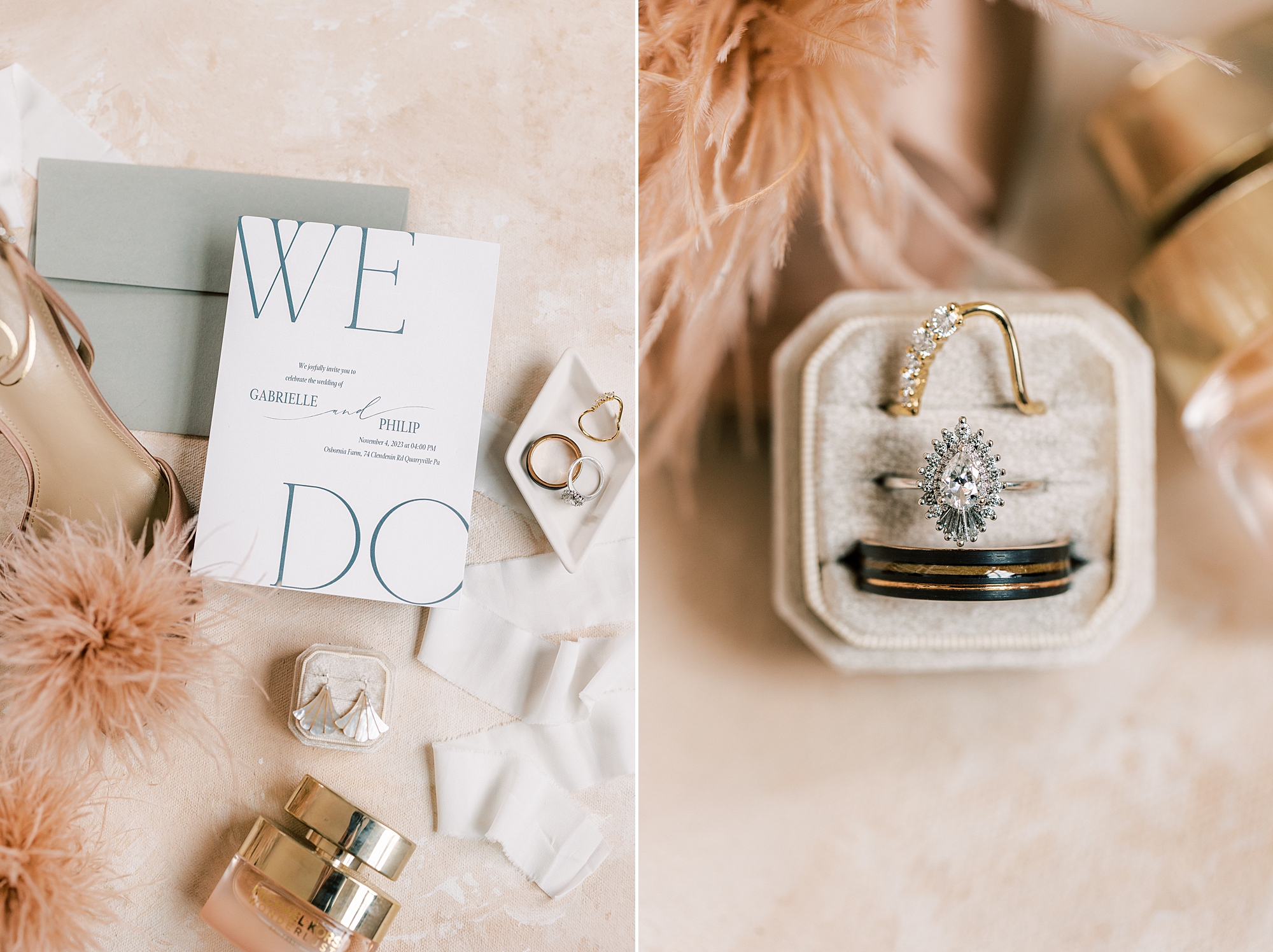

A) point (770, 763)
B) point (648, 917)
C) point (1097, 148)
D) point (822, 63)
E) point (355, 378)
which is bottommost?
point (648, 917)

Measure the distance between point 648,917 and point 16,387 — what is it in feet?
2.02

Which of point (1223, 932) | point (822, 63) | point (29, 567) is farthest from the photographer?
point (1223, 932)

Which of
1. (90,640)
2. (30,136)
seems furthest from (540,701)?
(30,136)

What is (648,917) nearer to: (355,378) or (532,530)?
(532,530)

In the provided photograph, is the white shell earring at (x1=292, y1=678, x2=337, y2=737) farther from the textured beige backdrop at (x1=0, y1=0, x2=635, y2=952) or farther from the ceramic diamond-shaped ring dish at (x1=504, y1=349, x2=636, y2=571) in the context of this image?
the ceramic diamond-shaped ring dish at (x1=504, y1=349, x2=636, y2=571)

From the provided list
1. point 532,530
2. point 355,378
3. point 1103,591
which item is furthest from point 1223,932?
point 355,378

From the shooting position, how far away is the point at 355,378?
1.28ft

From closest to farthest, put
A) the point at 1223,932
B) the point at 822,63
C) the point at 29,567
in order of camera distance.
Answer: the point at 29,567 → the point at 822,63 → the point at 1223,932

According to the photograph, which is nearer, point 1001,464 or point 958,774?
point 1001,464

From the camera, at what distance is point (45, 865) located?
1.17 ft

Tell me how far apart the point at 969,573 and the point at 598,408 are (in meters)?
0.25

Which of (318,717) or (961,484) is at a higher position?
(961,484)

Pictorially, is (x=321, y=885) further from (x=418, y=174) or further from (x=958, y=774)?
(x=958, y=774)

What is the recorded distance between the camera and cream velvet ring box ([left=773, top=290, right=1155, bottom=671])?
50cm
